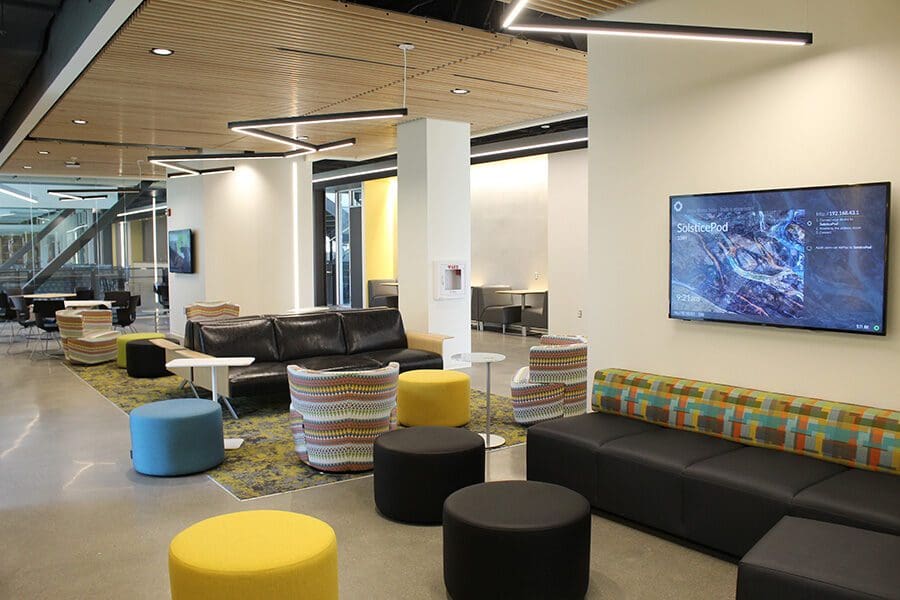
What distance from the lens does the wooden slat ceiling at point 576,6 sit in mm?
5133

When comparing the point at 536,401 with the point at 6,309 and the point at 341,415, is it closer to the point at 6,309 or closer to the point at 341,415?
the point at 341,415

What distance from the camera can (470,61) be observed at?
6.71m

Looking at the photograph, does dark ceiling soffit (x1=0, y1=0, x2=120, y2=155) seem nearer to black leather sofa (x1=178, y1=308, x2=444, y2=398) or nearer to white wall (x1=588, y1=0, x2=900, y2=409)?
black leather sofa (x1=178, y1=308, x2=444, y2=398)

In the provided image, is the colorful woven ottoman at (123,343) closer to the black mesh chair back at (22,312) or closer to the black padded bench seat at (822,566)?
the black mesh chair back at (22,312)

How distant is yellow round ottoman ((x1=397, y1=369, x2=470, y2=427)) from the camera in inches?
265

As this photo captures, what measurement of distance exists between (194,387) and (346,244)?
40.6ft

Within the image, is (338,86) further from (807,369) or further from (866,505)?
(866,505)

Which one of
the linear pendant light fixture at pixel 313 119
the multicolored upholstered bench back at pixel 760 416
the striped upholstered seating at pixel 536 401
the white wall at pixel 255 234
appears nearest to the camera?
the multicolored upholstered bench back at pixel 760 416

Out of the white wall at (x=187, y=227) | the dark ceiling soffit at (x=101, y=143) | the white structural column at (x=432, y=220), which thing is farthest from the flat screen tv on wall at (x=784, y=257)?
the white wall at (x=187, y=227)

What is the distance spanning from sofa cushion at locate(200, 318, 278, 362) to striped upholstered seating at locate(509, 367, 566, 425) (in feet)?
9.18

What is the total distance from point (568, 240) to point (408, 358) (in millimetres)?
5143

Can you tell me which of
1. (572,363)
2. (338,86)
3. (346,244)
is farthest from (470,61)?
(346,244)

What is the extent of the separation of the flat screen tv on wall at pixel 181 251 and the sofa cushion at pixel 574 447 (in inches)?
386

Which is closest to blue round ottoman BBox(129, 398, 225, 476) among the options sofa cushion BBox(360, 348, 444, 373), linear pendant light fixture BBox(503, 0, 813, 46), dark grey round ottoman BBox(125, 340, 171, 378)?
sofa cushion BBox(360, 348, 444, 373)
